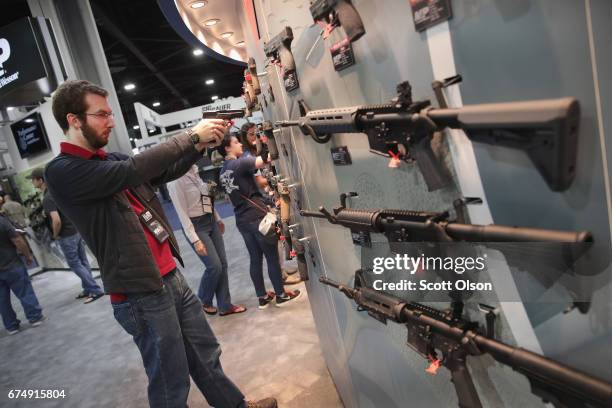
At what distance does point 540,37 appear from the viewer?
673 mm

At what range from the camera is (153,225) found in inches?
78.6

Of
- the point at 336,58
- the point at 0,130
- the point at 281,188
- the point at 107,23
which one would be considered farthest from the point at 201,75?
the point at 336,58

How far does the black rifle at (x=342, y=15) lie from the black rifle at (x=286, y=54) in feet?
1.52

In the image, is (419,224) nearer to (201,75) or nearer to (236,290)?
(236,290)

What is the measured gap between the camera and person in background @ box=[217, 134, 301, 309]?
3.79m

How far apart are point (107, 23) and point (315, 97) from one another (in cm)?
962

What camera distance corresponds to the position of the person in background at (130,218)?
1768mm

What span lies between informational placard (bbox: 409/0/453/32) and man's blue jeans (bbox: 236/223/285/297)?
3176 mm

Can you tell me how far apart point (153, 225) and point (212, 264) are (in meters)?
2.00

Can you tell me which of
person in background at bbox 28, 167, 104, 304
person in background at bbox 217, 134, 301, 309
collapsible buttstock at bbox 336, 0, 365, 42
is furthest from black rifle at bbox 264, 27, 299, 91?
person in background at bbox 28, 167, 104, 304

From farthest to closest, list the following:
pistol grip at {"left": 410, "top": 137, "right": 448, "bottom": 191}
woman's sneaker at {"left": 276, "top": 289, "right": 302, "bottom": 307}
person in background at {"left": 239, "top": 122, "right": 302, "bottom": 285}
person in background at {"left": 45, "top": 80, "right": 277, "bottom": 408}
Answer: woman's sneaker at {"left": 276, "top": 289, "right": 302, "bottom": 307}, person in background at {"left": 239, "top": 122, "right": 302, "bottom": 285}, person in background at {"left": 45, "top": 80, "right": 277, "bottom": 408}, pistol grip at {"left": 410, "top": 137, "right": 448, "bottom": 191}

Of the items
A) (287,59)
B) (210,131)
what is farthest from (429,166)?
(210,131)

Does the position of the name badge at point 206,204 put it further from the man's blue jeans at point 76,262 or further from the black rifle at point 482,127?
the man's blue jeans at point 76,262

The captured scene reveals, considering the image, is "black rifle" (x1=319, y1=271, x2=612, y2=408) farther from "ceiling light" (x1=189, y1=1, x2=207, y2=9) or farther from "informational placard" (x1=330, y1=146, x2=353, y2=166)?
"ceiling light" (x1=189, y1=1, x2=207, y2=9)
